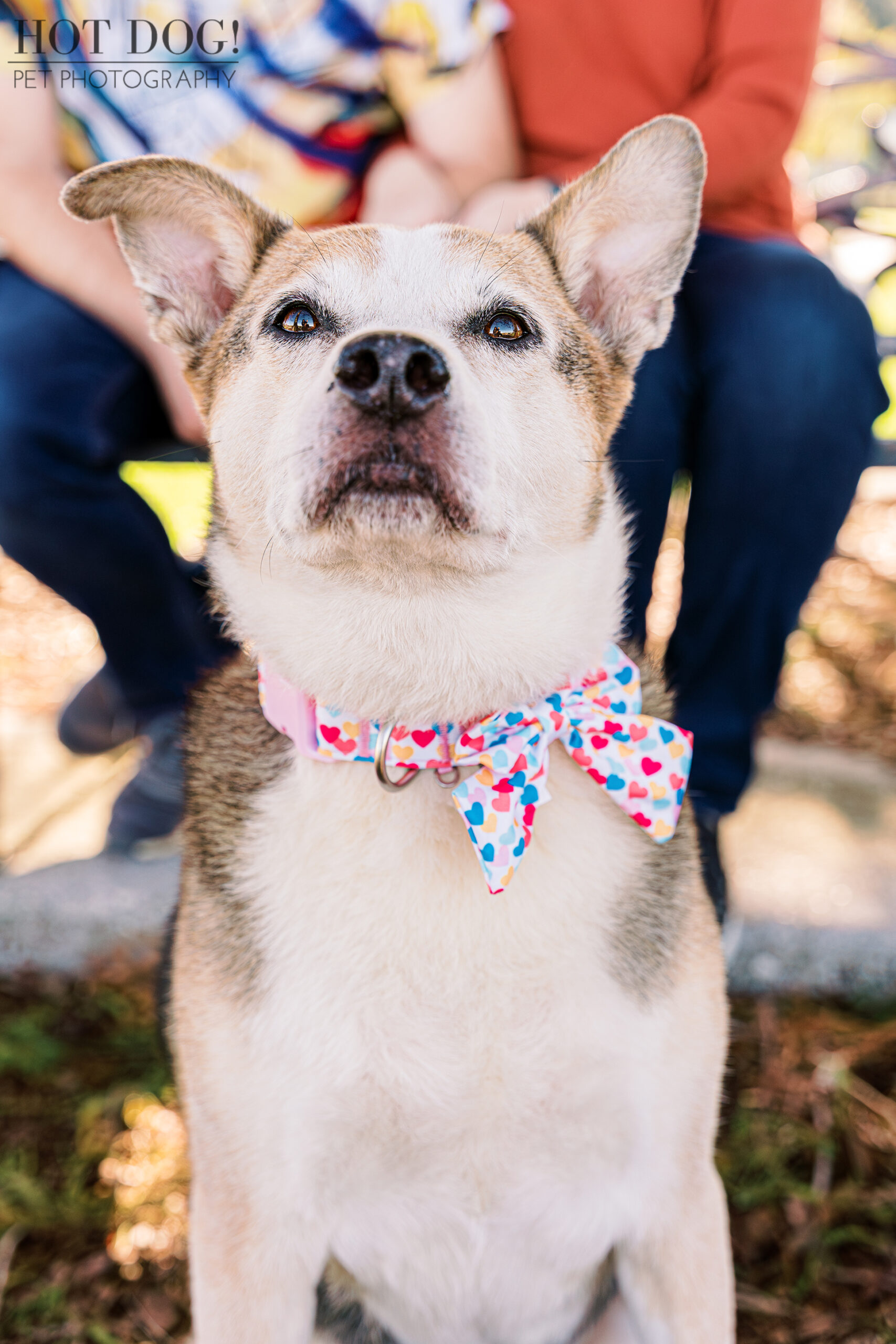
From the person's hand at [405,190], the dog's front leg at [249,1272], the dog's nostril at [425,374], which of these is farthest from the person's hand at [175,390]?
the dog's front leg at [249,1272]

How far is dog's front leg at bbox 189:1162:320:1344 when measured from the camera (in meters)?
1.39

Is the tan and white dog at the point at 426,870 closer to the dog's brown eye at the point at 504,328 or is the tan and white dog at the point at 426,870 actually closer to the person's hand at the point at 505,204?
the dog's brown eye at the point at 504,328

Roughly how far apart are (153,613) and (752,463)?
5.01ft

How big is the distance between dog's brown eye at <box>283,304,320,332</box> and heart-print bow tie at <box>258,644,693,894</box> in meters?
0.52

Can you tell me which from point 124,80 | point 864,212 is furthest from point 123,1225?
point 864,212

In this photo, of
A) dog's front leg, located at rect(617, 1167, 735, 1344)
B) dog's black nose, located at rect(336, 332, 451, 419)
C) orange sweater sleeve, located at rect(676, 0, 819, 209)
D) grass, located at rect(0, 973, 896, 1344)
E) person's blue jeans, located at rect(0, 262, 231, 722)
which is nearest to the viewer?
dog's black nose, located at rect(336, 332, 451, 419)

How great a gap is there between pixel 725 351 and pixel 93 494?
1510 mm

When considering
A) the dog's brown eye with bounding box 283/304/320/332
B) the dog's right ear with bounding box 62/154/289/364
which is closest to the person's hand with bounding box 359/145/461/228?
the dog's right ear with bounding box 62/154/289/364

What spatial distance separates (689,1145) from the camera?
1458 millimetres

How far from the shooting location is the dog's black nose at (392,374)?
4.08 ft

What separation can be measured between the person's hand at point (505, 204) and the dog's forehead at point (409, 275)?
60cm

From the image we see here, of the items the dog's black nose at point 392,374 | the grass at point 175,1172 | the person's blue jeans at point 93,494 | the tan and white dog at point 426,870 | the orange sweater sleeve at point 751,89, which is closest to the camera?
the dog's black nose at point 392,374

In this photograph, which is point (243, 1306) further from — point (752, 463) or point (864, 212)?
point (864, 212)

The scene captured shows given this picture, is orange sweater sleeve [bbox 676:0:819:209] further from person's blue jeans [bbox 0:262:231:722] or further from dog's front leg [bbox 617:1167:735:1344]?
dog's front leg [bbox 617:1167:735:1344]
